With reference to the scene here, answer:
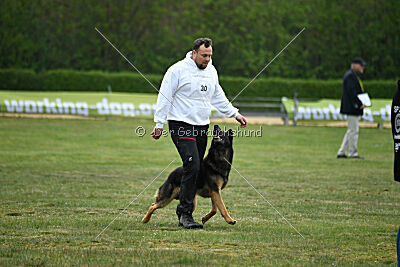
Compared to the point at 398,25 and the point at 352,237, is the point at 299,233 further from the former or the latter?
the point at 398,25

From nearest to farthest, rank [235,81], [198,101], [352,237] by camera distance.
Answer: [352,237], [198,101], [235,81]

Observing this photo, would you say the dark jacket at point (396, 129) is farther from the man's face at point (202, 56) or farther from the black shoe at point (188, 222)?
the black shoe at point (188, 222)

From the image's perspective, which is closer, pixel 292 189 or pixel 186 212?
pixel 186 212

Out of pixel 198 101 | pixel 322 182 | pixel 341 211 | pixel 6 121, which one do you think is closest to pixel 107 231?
pixel 198 101

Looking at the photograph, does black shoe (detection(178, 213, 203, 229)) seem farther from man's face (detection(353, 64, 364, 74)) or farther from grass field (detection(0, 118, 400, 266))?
man's face (detection(353, 64, 364, 74))

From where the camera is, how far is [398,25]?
39938 mm

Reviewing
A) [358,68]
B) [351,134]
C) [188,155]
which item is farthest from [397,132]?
[358,68]

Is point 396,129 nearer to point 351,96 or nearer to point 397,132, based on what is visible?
point 397,132

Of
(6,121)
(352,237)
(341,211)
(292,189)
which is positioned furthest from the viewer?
(6,121)

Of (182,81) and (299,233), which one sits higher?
(182,81)

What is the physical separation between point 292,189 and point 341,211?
7.40ft

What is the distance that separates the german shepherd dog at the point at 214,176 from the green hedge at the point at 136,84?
30.8 meters

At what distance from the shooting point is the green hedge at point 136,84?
38.7m

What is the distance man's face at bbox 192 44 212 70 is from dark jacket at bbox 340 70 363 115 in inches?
375
